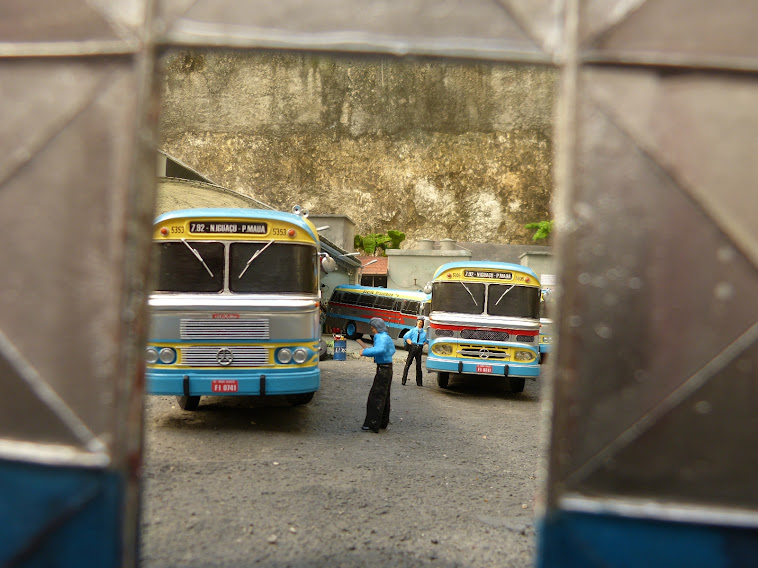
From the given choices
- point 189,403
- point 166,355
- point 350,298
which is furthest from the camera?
point 350,298

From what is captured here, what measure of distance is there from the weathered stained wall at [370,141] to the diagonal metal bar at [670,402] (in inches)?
2005

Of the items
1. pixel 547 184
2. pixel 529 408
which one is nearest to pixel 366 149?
pixel 547 184

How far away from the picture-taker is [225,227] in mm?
7617

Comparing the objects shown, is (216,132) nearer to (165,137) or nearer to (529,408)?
(165,137)

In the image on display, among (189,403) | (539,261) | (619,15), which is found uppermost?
(539,261)

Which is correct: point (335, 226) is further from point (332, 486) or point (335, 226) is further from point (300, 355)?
point (332, 486)

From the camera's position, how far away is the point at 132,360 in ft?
7.93

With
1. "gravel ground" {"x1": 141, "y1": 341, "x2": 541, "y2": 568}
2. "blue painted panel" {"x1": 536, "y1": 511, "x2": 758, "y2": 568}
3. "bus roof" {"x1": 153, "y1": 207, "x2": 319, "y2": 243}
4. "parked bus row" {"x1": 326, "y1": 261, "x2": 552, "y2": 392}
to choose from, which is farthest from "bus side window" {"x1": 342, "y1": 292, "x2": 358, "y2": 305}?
"blue painted panel" {"x1": 536, "y1": 511, "x2": 758, "y2": 568}

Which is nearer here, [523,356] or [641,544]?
[641,544]

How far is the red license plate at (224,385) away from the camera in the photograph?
24.3 ft

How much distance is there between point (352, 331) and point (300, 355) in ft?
52.6

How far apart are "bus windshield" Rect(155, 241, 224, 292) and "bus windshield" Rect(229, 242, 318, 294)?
0.60ft

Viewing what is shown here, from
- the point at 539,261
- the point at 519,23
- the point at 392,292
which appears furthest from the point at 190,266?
the point at 539,261

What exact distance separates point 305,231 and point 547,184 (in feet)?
165
